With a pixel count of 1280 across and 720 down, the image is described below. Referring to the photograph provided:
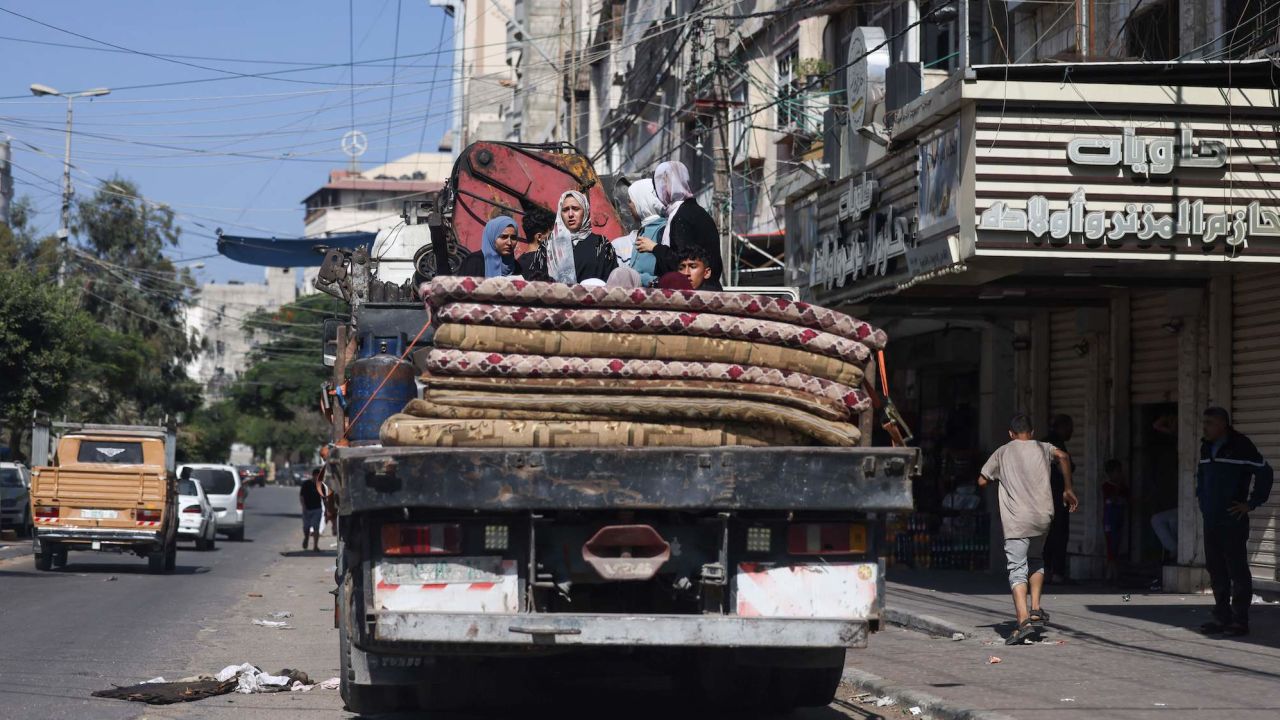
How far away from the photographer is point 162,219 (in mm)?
66438

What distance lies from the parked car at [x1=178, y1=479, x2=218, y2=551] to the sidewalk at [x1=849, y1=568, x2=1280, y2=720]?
60.4ft

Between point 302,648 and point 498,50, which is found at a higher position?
point 498,50

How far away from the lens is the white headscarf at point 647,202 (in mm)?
9938

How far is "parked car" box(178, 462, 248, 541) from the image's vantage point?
34.7 m

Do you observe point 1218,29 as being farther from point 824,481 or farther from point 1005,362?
point 824,481

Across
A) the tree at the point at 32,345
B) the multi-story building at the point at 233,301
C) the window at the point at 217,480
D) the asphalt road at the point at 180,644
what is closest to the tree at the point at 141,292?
the tree at the point at 32,345

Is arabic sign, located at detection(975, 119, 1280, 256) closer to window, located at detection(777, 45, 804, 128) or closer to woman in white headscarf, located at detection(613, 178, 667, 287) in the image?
woman in white headscarf, located at detection(613, 178, 667, 287)

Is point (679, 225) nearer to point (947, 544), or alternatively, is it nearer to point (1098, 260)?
point (1098, 260)

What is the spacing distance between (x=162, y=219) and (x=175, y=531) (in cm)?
4528

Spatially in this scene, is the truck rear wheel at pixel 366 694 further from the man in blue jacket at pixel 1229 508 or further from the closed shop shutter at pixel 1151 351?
the closed shop shutter at pixel 1151 351

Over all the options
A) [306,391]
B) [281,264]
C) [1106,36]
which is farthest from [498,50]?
[1106,36]

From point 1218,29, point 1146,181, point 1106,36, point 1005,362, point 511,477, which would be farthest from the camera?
point 1005,362

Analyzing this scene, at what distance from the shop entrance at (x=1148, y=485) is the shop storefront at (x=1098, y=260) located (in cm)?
2

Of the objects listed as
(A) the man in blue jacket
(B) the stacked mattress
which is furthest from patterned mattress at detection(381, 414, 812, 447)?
(A) the man in blue jacket
